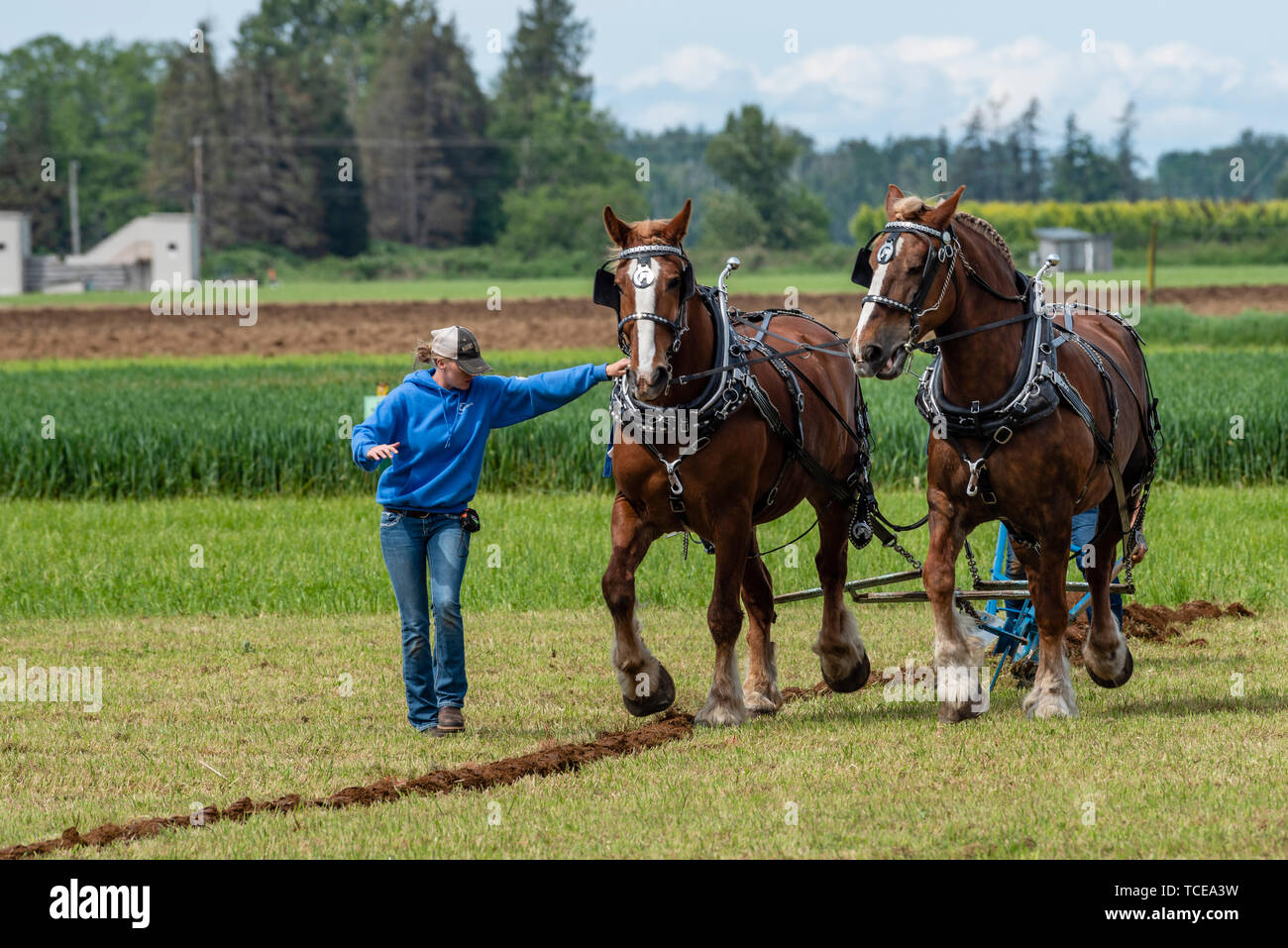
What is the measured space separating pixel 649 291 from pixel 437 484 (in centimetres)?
170

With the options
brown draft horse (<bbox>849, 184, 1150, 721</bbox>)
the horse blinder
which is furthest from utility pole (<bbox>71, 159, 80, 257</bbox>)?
brown draft horse (<bbox>849, 184, 1150, 721</bbox>)

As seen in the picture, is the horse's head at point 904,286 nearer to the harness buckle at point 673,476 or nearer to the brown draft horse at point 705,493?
the brown draft horse at point 705,493

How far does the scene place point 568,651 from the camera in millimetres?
10320

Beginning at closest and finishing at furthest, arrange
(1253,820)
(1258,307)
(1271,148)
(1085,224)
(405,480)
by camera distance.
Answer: (1253,820), (405,480), (1258,307), (1085,224), (1271,148)

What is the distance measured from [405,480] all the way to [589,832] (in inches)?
105

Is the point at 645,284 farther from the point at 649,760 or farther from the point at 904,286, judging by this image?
the point at 649,760

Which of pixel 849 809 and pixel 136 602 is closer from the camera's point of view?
pixel 849 809

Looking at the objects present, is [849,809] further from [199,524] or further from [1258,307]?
[1258,307]

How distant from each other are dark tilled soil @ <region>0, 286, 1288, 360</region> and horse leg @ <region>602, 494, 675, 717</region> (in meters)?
29.0

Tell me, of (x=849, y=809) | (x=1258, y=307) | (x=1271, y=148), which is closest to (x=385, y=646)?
(x=849, y=809)

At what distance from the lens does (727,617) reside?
7.80 meters

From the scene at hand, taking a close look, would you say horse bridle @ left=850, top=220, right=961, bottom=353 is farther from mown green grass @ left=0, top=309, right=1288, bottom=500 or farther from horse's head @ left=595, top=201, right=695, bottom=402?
mown green grass @ left=0, top=309, right=1288, bottom=500

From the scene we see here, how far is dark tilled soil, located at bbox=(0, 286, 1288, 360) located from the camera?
125 feet

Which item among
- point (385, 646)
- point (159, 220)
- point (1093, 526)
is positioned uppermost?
point (159, 220)
